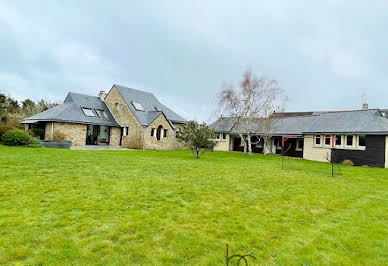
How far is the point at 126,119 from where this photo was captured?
26219 millimetres

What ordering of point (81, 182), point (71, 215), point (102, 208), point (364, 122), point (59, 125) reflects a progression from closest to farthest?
1. point (71, 215)
2. point (102, 208)
3. point (81, 182)
4. point (364, 122)
5. point (59, 125)

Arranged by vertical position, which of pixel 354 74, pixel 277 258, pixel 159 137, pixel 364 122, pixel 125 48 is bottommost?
pixel 277 258

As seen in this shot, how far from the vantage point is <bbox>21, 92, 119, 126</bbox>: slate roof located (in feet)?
74.0

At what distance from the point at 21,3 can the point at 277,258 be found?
68.9 ft

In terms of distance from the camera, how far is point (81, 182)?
7062 mm

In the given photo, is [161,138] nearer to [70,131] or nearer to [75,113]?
[70,131]

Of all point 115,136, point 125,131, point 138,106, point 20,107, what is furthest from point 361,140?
point 20,107

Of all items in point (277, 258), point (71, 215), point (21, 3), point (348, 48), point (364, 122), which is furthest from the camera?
point (348, 48)

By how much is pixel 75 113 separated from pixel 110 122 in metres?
3.92

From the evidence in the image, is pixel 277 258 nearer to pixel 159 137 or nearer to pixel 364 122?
pixel 364 122

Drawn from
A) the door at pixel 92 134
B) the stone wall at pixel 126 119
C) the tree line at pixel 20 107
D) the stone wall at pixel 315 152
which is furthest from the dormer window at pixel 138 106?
the stone wall at pixel 315 152

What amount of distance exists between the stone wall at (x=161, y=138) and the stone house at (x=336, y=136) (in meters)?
7.64

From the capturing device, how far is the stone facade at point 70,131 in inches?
869

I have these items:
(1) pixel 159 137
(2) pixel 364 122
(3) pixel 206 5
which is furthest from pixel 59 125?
(2) pixel 364 122
